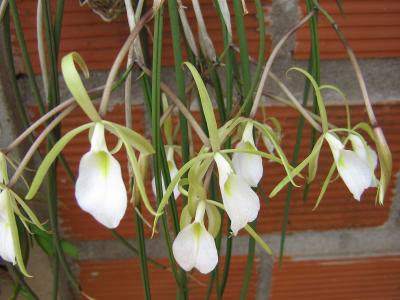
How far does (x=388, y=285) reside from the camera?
65 cm

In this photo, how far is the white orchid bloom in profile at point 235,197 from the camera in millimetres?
224

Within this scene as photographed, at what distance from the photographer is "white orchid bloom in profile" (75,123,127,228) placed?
0.21 m

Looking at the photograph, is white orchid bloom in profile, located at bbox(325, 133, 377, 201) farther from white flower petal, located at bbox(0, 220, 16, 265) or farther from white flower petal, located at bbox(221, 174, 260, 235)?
white flower petal, located at bbox(0, 220, 16, 265)

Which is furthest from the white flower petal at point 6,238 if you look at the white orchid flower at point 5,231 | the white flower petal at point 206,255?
the white flower petal at point 206,255

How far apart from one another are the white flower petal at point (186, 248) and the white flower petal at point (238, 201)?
3cm

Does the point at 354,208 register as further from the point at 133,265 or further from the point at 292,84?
the point at 133,265

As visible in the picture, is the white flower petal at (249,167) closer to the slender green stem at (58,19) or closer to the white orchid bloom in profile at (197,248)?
the white orchid bloom in profile at (197,248)

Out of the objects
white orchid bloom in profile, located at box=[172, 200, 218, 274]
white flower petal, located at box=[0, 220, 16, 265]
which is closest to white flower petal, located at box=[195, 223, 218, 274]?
white orchid bloom in profile, located at box=[172, 200, 218, 274]

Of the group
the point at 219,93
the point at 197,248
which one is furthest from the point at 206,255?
the point at 219,93

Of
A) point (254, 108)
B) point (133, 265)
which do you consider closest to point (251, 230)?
point (254, 108)

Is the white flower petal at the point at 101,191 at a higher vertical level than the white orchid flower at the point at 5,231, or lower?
higher

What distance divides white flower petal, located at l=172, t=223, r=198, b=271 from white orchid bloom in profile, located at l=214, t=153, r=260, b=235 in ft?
0.09

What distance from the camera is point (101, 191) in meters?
0.21

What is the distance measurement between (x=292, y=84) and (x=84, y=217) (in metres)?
0.29
